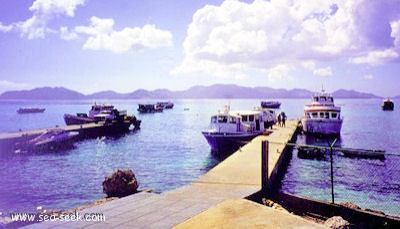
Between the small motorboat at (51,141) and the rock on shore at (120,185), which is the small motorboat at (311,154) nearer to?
the rock on shore at (120,185)

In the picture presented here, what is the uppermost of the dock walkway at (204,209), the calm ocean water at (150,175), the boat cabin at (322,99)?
the boat cabin at (322,99)

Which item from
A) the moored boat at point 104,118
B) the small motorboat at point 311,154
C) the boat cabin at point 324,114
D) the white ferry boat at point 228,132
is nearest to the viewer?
the small motorboat at point 311,154

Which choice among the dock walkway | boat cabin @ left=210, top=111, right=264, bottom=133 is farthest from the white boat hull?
the dock walkway

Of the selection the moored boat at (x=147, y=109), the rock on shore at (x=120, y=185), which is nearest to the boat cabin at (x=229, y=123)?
the rock on shore at (x=120, y=185)

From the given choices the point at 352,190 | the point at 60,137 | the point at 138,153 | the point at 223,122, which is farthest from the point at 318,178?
the point at 60,137

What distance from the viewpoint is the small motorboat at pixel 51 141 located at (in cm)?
3578

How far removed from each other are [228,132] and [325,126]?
64.1 feet

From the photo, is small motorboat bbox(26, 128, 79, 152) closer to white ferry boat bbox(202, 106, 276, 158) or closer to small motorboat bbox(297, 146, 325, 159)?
white ferry boat bbox(202, 106, 276, 158)

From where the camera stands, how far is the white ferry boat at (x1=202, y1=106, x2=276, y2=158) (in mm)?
31109

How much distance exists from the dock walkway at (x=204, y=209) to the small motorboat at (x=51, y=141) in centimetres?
2711

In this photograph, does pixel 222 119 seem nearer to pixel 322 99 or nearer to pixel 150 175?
pixel 150 175

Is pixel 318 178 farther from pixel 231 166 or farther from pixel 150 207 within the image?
pixel 150 207

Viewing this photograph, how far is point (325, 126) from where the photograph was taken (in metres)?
44.7

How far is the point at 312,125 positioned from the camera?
148 ft
